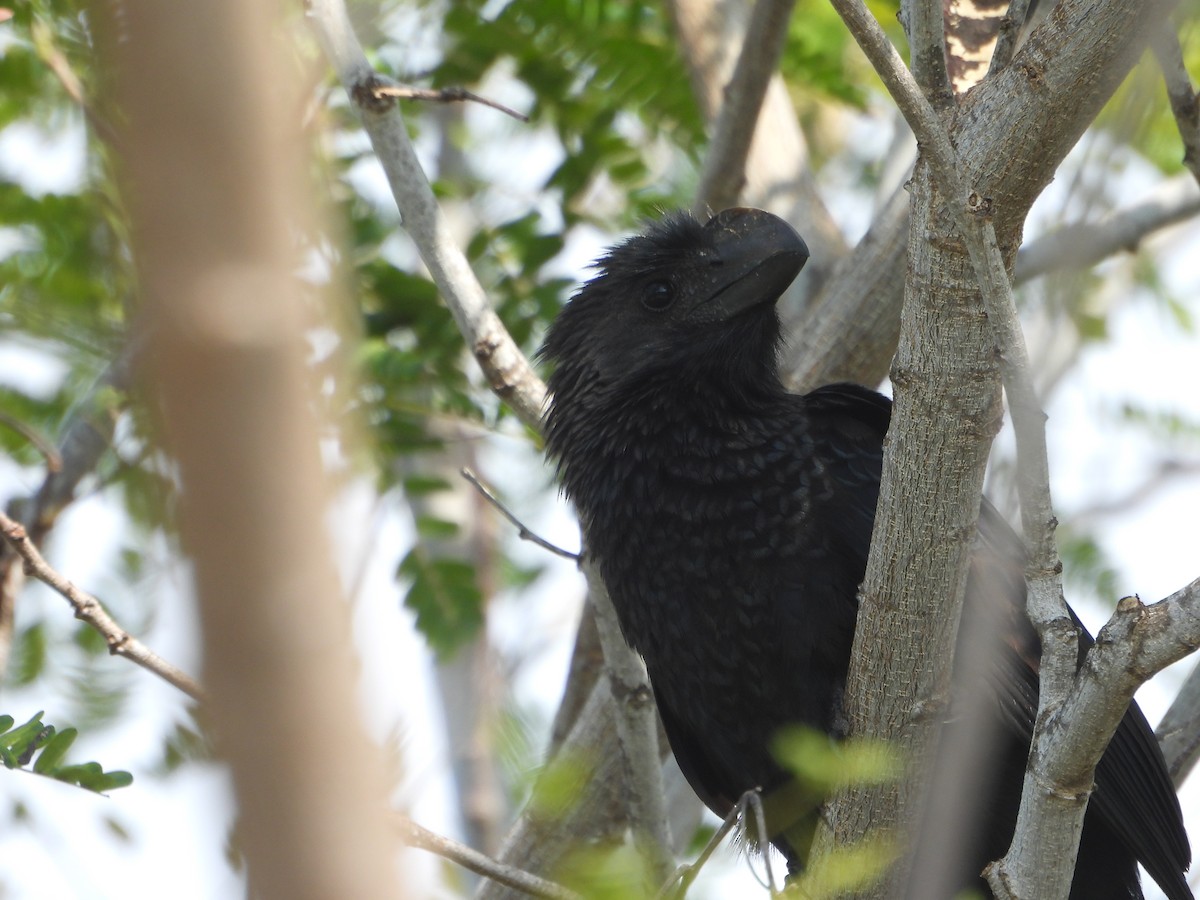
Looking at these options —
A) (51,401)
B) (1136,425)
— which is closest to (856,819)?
(1136,425)

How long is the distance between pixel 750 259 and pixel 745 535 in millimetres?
957

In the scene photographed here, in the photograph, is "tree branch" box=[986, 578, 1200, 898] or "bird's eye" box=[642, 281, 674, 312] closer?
"tree branch" box=[986, 578, 1200, 898]

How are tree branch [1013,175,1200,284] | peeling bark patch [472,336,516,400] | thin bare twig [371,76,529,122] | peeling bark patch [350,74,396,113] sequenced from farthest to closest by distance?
tree branch [1013,175,1200,284]
peeling bark patch [472,336,516,400]
peeling bark patch [350,74,396,113]
thin bare twig [371,76,529,122]

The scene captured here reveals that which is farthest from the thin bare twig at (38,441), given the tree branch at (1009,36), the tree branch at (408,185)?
the tree branch at (1009,36)

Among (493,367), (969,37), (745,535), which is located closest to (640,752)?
(745,535)

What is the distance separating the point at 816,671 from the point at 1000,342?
1412 mm

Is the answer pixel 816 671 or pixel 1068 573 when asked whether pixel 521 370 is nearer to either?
pixel 816 671

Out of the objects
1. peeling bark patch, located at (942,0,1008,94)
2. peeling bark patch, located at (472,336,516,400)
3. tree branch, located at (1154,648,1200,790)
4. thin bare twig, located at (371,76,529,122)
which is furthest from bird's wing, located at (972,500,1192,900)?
thin bare twig, located at (371,76,529,122)

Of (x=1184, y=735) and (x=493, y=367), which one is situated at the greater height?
(x=493, y=367)

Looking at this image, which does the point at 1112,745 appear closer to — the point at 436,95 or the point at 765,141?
the point at 436,95

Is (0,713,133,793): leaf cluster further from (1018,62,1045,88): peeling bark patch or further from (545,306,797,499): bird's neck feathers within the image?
(1018,62,1045,88): peeling bark patch

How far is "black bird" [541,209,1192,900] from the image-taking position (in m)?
3.61

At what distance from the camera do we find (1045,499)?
2.48 m

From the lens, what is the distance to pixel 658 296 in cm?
444
